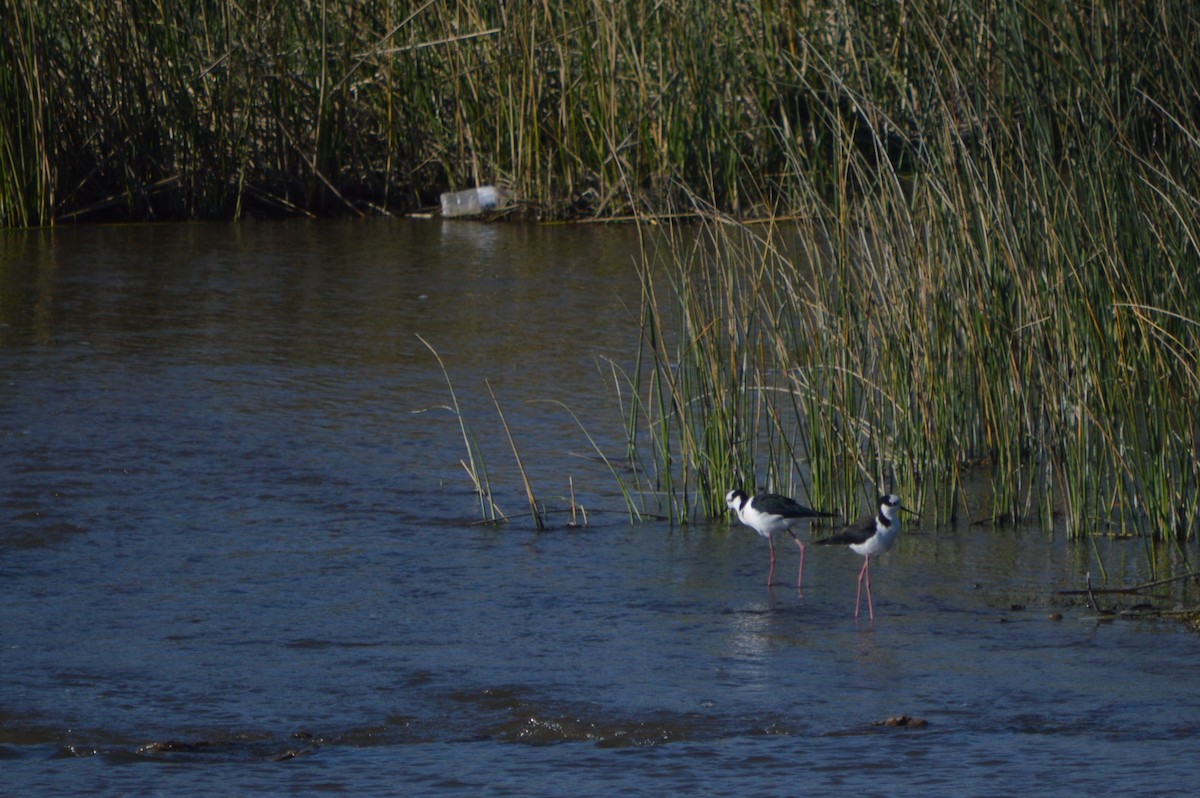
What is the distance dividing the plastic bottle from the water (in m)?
3.76

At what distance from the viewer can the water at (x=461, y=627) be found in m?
3.00

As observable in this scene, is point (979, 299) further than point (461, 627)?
Yes

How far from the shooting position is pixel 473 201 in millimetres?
10258

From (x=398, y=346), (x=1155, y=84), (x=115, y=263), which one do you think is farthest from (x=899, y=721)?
(x=115, y=263)

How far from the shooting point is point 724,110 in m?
9.31

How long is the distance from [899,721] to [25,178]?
Answer: 758cm

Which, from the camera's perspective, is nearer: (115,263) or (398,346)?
(398,346)

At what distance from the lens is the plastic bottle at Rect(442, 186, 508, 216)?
33.4ft

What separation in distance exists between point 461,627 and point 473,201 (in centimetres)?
676

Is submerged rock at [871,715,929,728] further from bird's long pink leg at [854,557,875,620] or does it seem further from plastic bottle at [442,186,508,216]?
plastic bottle at [442,186,508,216]

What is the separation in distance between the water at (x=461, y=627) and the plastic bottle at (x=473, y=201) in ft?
12.3

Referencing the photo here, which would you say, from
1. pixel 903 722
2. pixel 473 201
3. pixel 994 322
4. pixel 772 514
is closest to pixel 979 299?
pixel 994 322

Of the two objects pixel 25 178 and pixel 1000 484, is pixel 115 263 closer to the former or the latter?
pixel 25 178

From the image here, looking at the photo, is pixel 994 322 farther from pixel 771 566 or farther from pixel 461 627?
pixel 461 627
